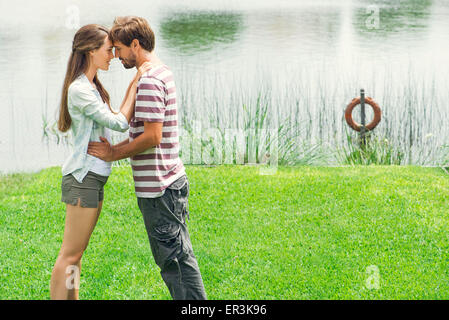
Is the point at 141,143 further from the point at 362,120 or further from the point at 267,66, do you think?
the point at 267,66

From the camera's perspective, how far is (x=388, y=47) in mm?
12188

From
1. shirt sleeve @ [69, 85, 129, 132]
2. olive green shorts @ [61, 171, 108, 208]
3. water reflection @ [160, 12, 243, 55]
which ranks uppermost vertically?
shirt sleeve @ [69, 85, 129, 132]

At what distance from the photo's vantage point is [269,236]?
4.67 meters

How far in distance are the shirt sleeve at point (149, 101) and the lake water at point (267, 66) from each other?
268 centimetres

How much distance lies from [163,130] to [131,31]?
0.48 metres

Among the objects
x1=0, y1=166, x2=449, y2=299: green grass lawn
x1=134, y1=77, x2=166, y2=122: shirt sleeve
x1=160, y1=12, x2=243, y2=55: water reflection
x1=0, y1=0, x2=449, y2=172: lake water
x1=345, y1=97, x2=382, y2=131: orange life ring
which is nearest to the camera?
x1=134, y1=77, x2=166, y2=122: shirt sleeve

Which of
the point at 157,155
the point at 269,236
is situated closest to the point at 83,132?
the point at 157,155

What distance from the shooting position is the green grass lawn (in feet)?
12.6

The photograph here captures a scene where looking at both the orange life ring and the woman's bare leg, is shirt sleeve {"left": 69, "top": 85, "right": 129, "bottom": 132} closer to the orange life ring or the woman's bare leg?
the woman's bare leg

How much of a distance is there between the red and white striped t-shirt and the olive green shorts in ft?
0.68

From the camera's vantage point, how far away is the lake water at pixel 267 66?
753 cm

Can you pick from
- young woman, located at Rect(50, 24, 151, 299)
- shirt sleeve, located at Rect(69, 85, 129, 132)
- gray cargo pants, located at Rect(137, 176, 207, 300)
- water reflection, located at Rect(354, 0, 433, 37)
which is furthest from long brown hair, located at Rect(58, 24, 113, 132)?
water reflection, located at Rect(354, 0, 433, 37)
